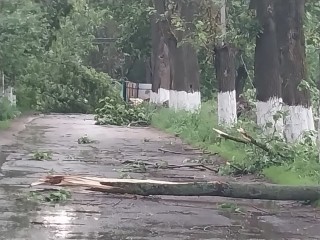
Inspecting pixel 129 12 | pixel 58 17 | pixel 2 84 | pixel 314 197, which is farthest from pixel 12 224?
pixel 129 12

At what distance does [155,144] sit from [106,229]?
14172mm

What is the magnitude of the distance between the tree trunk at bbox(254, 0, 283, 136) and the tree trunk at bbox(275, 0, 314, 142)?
777mm

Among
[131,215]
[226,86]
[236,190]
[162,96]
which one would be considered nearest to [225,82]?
[226,86]

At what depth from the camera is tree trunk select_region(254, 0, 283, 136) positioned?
2002cm

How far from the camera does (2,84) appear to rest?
1291 inches

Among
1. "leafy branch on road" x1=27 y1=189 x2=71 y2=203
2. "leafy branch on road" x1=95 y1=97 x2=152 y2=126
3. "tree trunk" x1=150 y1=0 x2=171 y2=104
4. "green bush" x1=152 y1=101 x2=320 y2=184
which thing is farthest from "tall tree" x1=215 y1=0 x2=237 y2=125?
"leafy branch on road" x1=27 y1=189 x2=71 y2=203

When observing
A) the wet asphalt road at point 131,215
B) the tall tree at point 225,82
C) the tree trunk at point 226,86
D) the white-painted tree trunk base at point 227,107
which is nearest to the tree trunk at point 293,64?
the wet asphalt road at point 131,215

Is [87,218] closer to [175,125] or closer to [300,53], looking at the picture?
[300,53]

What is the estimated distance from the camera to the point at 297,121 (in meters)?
18.2

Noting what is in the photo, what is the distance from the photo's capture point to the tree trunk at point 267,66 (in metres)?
20.0

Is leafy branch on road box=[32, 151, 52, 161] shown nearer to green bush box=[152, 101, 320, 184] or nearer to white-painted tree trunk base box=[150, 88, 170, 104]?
green bush box=[152, 101, 320, 184]

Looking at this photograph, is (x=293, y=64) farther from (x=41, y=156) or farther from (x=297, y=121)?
(x=41, y=156)

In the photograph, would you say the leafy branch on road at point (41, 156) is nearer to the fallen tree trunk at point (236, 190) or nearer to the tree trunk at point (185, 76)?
the fallen tree trunk at point (236, 190)

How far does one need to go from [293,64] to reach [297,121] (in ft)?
4.72
